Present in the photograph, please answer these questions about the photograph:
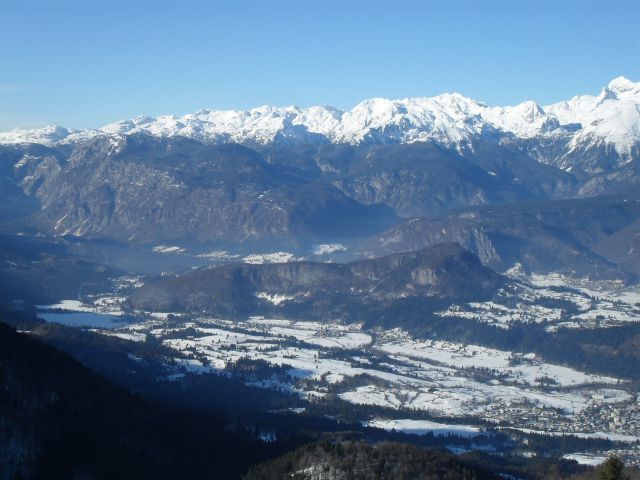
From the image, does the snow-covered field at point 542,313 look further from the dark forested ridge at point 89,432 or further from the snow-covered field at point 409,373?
the dark forested ridge at point 89,432

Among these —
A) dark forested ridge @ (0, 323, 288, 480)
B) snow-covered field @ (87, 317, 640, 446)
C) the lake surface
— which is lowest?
snow-covered field @ (87, 317, 640, 446)

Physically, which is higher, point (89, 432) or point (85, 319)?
point (89, 432)

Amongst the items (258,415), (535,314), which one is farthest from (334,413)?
(535,314)

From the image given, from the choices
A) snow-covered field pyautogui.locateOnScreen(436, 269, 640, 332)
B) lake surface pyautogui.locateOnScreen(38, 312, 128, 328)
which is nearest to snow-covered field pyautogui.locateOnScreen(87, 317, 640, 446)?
lake surface pyautogui.locateOnScreen(38, 312, 128, 328)

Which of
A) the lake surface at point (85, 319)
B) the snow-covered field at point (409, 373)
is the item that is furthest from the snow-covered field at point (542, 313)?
the lake surface at point (85, 319)

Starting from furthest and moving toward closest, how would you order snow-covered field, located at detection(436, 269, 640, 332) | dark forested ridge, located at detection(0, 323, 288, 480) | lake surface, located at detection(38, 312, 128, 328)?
snow-covered field, located at detection(436, 269, 640, 332), lake surface, located at detection(38, 312, 128, 328), dark forested ridge, located at detection(0, 323, 288, 480)

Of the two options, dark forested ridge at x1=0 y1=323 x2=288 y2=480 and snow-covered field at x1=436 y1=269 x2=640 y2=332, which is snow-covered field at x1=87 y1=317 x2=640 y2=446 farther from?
dark forested ridge at x1=0 y1=323 x2=288 y2=480

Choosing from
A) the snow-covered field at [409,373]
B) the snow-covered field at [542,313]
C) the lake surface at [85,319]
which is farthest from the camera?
the snow-covered field at [542,313]

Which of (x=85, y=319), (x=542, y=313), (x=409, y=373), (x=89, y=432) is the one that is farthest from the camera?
(x=542, y=313)

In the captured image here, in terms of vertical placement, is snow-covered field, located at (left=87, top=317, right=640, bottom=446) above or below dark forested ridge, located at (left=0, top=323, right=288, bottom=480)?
below

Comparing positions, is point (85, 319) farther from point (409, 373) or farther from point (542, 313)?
point (542, 313)

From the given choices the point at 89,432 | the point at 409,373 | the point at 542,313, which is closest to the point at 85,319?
the point at 409,373

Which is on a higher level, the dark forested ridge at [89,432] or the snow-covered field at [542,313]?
the dark forested ridge at [89,432]
